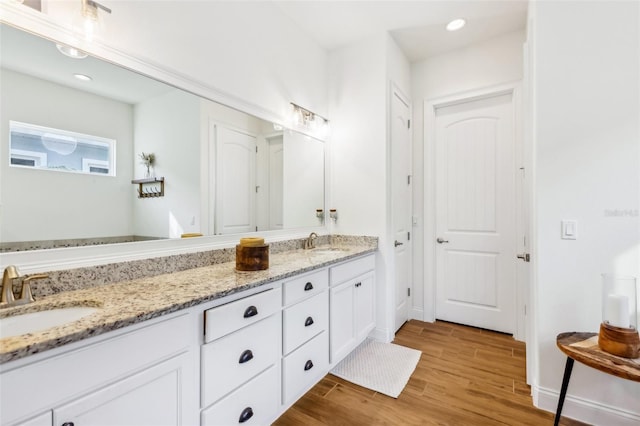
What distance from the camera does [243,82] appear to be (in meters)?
2.11

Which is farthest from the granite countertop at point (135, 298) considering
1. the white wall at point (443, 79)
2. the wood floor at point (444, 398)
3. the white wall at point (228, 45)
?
the white wall at point (443, 79)

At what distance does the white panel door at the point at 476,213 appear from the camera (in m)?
2.83

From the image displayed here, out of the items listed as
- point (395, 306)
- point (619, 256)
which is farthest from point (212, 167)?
point (619, 256)

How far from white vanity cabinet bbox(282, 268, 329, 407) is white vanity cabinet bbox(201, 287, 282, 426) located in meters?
0.07

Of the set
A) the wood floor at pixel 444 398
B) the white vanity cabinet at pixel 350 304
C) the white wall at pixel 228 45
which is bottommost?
the wood floor at pixel 444 398

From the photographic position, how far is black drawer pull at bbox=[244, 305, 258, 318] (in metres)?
1.38

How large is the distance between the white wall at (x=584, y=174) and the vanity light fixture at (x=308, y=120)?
1708mm

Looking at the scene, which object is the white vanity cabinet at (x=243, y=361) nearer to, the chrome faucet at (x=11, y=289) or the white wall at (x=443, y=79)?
the chrome faucet at (x=11, y=289)

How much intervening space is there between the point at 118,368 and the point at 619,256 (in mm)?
2386

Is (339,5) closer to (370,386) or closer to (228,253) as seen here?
(228,253)

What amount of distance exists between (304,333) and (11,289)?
1.33 meters

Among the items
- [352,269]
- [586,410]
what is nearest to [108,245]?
[352,269]

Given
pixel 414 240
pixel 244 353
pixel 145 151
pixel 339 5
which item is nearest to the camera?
pixel 244 353

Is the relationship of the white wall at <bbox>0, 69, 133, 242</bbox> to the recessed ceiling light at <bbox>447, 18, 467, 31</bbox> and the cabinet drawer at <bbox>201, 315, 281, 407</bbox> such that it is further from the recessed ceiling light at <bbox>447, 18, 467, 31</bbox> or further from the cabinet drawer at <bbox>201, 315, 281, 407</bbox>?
the recessed ceiling light at <bbox>447, 18, 467, 31</bbox>
